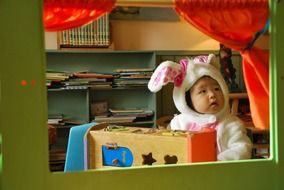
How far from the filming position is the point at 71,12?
89 cm

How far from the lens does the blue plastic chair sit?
133cm

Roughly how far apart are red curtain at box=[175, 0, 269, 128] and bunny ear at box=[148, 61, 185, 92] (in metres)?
0.30

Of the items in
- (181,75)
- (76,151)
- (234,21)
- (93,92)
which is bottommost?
(76,151)

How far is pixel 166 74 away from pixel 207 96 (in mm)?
164

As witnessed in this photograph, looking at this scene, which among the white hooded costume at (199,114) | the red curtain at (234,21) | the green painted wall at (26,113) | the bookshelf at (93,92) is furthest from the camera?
the bookshelf at (93,92)

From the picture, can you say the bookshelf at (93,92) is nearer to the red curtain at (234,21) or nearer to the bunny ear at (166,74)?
the bunny ear at (166,74)

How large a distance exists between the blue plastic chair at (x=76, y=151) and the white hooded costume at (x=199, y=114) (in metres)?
0.32

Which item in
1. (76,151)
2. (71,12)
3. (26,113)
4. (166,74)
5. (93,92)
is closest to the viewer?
(26,113)

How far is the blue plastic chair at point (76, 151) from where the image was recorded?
4.38ft

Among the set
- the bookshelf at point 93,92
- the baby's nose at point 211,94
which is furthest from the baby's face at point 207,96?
the bookshelf at point 93,92

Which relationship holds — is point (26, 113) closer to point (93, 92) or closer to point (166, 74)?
Result: point (166, 74)

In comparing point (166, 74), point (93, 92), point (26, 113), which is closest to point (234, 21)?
point (166, 74)

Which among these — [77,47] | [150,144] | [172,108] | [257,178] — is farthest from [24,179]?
[172,108]

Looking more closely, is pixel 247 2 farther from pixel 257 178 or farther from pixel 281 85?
pixel 257 178
